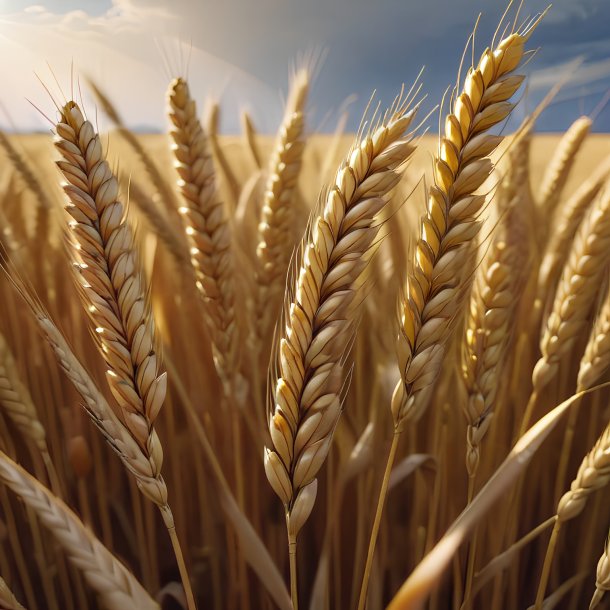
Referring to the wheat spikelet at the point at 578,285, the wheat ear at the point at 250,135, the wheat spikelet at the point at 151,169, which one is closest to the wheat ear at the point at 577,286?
the wheat spikelet at the point at 578,285

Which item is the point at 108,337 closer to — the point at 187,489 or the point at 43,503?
the point at 43,503

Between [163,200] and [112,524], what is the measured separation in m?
0.50

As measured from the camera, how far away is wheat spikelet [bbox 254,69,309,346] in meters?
0.66

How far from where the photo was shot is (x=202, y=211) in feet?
1.94

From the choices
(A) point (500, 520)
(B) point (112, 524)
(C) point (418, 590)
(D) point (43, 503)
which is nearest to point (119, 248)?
(D) point (43, 503)

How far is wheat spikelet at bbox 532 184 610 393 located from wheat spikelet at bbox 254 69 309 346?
30 centimetres

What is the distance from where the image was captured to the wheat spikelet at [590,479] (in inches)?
18.2

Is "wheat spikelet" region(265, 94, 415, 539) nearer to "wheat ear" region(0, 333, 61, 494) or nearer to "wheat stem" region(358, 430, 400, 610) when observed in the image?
"wheat stem" region(358, 430, 400, 610)

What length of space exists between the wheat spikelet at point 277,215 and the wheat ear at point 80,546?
0.36m

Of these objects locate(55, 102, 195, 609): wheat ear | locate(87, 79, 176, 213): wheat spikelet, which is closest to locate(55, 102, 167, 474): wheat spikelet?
locate(55, 102, 195, 609): wheat ear

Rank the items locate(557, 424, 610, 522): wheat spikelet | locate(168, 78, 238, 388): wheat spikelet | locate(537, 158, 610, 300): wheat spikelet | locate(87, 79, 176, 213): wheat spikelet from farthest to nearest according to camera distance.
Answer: locate(87, 79, 176, 213): wheat spikelet, locate(537, 158, 610, 300): wheat spikelet, locate(168, 78, 238, 388): wheat spikelet, locate(557, 424, 610, 522): wheat spikelet

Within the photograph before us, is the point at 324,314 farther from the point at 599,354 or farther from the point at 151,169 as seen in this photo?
the point at 151,169

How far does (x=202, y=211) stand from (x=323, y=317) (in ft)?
0.88

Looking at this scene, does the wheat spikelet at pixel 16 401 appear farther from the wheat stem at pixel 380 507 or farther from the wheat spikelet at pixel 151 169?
the wheat spikelet at pixel 151 169
